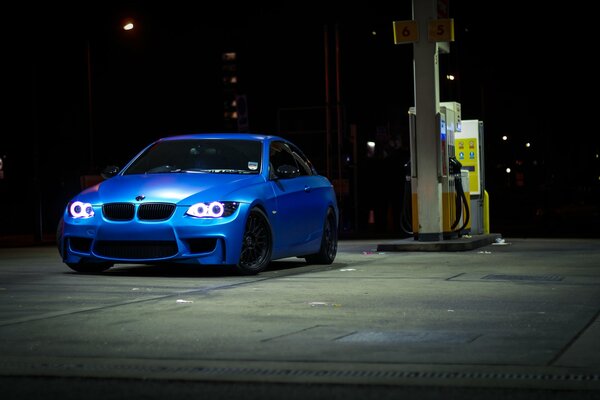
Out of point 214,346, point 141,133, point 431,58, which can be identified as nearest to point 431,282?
point 214,346

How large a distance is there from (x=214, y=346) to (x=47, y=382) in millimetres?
1491

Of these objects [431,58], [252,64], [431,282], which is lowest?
[431,282]

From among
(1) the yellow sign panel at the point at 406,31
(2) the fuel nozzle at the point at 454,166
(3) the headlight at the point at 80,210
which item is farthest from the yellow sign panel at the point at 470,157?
(3) the headlight at the point at 80,210

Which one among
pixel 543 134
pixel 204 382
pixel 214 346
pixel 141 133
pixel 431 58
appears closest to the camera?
pixel 204 382

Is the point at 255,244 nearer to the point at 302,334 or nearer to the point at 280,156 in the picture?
the point at 280,156

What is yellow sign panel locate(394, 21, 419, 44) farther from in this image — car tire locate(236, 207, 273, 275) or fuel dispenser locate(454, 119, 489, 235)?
car tire locate(236, 207, 273, 275)

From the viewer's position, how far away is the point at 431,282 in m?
12.6

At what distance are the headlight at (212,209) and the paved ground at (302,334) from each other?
695 millimetres

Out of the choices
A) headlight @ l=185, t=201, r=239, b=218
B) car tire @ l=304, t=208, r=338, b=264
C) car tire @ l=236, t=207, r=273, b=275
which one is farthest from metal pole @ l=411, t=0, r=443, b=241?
headlight @ l=185, t=201, r=239, b=218

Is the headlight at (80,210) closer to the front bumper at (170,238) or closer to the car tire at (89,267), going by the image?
the front bumper at (170,238)

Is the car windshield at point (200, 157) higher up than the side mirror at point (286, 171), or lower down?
higher up

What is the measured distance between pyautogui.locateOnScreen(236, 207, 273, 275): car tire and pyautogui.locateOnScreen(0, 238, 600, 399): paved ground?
311 millimetres

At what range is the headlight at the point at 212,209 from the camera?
508 inches

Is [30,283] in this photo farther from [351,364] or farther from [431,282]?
[351,364]
